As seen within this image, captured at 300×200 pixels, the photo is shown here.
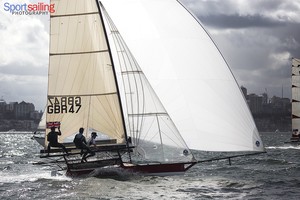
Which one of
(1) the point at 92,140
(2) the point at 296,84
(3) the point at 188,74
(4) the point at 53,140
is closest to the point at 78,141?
(1) the point at 92,140

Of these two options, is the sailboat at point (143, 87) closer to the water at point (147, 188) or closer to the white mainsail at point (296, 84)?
the water at point (147, 188)

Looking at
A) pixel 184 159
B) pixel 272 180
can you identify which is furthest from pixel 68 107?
pixel 272 180

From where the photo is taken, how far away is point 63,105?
2088cm

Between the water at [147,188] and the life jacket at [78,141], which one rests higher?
the life jacket at [78,141]

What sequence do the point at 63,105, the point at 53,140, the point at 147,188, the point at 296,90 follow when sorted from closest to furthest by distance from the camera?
the point at 147,188
the point at 53,140
the point at 63,105
the point at 296,90

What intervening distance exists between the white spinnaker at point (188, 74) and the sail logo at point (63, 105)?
2.81 metres

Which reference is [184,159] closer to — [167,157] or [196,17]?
[167,157]

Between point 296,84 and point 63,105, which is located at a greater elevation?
point 296,84

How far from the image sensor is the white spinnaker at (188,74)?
61.6 ft

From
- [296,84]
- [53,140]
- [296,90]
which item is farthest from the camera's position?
[296,90]

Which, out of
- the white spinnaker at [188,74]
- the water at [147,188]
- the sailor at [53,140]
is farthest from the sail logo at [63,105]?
the white spinnaker at [188,74]

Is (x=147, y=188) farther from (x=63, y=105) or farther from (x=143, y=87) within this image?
(x=63, y=105)

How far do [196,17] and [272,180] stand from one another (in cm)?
737

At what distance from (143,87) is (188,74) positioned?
5.53 feet
